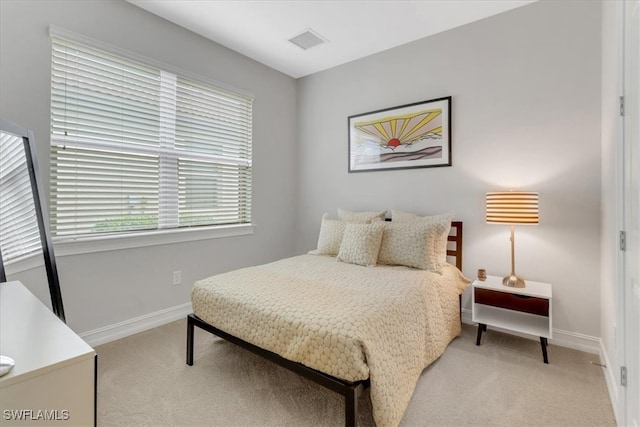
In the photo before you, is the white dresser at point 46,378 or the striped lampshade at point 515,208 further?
the striped lampshade at point 515,208

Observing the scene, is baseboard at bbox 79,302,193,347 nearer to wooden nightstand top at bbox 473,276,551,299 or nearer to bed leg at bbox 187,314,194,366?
bed leg at bbox 187,314,194,366

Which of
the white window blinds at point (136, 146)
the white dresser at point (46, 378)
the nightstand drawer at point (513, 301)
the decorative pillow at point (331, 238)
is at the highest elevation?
the white window blinds at point (136, 146)

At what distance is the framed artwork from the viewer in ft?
9.64

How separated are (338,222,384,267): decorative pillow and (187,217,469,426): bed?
12 centimetres

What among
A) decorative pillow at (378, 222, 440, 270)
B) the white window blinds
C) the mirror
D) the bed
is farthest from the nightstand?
the mirror

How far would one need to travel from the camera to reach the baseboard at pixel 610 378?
165 cm

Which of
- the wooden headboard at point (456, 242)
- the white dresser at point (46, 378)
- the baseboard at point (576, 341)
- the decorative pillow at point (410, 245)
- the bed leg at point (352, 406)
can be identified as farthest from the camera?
the wooden headboard at point (456, 242)

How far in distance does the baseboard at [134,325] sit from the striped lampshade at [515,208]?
2.93 meters

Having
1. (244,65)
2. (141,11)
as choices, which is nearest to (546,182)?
(244,65)

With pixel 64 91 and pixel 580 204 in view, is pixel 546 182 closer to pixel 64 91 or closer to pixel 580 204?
pixel 580 204

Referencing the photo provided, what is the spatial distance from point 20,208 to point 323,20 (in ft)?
8.60

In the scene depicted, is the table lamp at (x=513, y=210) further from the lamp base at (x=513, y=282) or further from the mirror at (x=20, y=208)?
the mirror at (x=20, y=208)

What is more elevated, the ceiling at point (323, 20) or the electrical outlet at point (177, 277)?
the ceiling at point (323, 20)

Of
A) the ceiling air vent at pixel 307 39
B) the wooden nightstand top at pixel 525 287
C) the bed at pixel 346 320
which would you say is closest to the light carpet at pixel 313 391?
the bed at pixel 346 320
